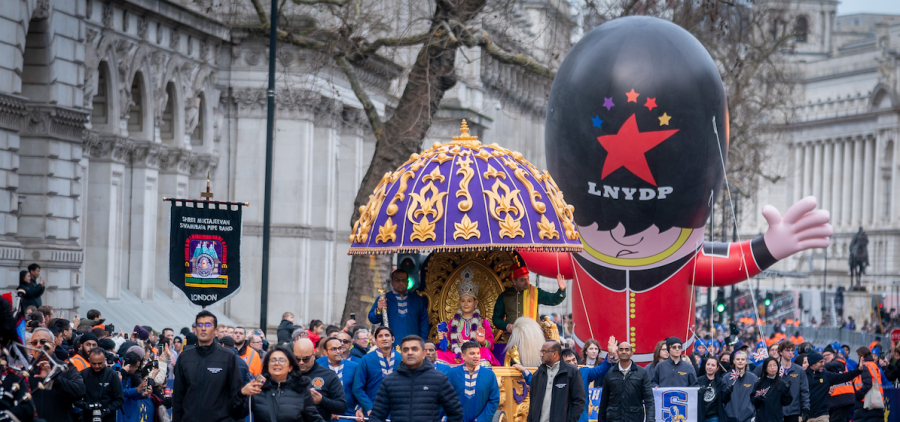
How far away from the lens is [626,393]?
15.3 metres

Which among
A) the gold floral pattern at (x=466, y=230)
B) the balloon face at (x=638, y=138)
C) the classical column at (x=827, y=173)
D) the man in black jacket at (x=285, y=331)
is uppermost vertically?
the classical column at (x=827, y=173)

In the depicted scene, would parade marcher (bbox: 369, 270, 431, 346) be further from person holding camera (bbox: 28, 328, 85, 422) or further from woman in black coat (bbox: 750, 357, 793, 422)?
woman in black coat (bbox: 750, 357, 793, 422)

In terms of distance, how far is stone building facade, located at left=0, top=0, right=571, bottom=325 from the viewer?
23234mm

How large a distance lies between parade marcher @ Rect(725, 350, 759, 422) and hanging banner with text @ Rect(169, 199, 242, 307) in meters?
6.87

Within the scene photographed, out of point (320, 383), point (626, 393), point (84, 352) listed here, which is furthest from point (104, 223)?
point (320, 383)

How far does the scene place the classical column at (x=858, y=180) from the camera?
113 metres

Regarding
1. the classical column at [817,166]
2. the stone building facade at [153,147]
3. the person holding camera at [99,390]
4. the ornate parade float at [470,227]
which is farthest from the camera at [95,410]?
the classical column at [817,166]

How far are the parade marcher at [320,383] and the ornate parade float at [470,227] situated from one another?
2.75m

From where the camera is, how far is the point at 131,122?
28.5 m

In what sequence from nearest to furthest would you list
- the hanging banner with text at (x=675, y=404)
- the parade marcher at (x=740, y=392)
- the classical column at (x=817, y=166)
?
1. the hanging banner with text at (x=675, y=404)
2. the parade marcher at (x=740, y=392)
3. the classical column at (x=817, y=166)

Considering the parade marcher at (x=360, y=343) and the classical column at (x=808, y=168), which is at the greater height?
the classical column at (x=808, y=168)

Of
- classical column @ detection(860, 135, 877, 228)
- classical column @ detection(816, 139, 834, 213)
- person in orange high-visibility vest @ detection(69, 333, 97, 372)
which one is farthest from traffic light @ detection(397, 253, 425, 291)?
classical column @ detection(816, 139, 834, 213)

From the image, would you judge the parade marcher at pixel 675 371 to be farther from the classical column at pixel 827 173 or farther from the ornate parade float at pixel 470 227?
the classical column at pixel 827 173

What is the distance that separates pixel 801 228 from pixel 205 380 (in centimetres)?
982
